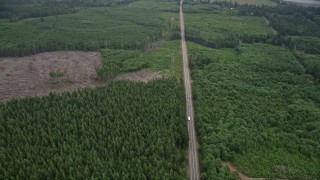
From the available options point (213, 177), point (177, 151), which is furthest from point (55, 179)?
point (213, 177)

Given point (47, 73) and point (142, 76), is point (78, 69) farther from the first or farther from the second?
point (142, 76)

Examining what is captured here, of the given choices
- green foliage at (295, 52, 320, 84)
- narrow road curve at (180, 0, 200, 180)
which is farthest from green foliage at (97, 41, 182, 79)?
Result: green foliage at (295, 52, 320, 84)

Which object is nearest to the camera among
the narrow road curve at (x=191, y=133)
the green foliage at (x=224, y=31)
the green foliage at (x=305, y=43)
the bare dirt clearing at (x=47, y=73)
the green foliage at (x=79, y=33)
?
the narrow road curve at (x=191, y=133)

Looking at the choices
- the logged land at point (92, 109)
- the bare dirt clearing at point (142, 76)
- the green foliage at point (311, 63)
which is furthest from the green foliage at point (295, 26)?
the bare dirt clearing at point (142, 76)

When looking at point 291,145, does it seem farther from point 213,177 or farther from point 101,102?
point 101,102

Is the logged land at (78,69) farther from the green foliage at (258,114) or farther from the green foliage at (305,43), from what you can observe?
the green foliage at (305,43)

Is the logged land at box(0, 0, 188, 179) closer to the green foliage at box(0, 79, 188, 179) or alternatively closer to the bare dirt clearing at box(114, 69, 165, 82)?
the green foliage at box(0, 79, 188, 179)
